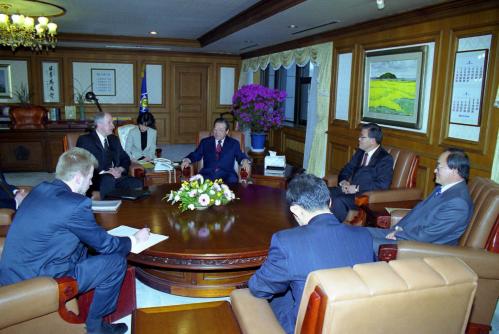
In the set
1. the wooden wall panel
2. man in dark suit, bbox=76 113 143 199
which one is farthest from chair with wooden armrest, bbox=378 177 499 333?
the wooden wall panel

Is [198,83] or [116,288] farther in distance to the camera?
[198,83]

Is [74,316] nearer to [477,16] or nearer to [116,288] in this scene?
[116,288]

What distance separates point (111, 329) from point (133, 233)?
550 millimetres

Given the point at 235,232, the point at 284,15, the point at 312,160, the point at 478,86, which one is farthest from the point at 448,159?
the point at 312,160

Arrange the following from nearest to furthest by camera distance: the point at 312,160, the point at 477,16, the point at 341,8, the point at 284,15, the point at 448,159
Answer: the point at 448,159, the point at 477,16, the point at 341,8, the point at 284,15, the point at 312,160

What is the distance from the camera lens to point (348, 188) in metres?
3.81

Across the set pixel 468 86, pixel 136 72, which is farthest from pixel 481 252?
pixel 136 72

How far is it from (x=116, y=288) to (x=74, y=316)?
35 centimetres

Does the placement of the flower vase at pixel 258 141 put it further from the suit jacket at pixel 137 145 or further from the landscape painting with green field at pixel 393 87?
the landscape painting with green field at pixel 393 87

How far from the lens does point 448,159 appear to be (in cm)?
247

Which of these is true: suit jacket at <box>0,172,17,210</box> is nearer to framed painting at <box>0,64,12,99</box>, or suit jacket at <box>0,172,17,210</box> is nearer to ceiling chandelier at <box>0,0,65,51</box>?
ceiling chandelier at <box>0,0,65,51</box>

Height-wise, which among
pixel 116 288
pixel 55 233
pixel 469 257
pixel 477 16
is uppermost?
pixel 477 16

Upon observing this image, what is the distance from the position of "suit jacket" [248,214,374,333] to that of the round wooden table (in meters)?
0.72

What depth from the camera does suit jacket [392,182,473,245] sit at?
2.37 meters
